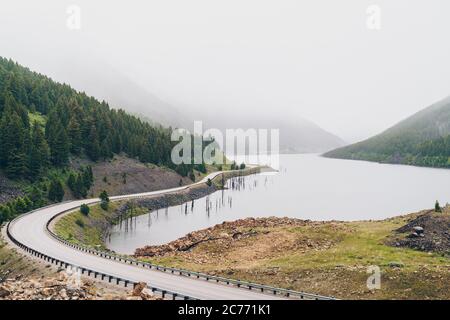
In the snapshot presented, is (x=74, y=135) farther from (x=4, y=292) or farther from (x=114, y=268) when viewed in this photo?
(x=4, y=292)

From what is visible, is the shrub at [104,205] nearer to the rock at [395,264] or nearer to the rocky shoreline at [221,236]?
A: the rocky shoreline at [221,236]

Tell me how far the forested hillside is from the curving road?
584 inches

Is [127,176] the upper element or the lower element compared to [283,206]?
upper

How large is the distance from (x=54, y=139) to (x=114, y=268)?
88557 millimetres

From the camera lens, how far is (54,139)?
12656 centimetres

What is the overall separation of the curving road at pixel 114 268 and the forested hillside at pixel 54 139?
14845 mm

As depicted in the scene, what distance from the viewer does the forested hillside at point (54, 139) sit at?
108 m

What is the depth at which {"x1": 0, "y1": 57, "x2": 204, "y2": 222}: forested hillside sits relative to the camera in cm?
10800

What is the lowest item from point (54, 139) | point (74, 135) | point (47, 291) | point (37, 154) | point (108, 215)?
point (108, 215)

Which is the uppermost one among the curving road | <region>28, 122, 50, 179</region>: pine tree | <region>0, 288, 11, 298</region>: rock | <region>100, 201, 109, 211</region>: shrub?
<region>28, 122, 50, 179</region>: pine tree

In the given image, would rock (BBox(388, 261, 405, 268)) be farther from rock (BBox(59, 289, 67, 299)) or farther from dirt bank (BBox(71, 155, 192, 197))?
dirt bank (BBox(71, 155, 192, 197))

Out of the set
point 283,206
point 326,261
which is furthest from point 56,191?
point 326,261

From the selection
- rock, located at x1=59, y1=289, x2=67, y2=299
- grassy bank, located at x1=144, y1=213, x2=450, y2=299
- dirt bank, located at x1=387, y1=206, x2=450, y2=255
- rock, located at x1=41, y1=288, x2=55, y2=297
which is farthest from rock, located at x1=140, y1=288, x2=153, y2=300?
dirt bank, located at x1=387, y1=206, x2=450, y2=255

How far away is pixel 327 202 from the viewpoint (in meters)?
146
